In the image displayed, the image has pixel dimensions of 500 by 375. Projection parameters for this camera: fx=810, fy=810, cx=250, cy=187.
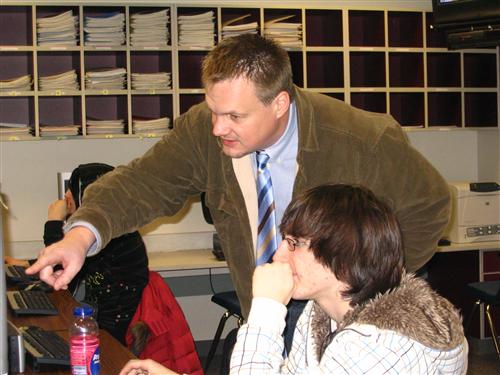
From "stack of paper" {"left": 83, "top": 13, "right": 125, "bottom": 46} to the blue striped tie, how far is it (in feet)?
10.3

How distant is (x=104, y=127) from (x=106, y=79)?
323 millimetres

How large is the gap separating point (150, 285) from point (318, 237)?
81.2 inches

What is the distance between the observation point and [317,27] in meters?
5.89

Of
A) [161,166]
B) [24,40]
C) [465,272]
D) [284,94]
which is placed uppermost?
[24,40]

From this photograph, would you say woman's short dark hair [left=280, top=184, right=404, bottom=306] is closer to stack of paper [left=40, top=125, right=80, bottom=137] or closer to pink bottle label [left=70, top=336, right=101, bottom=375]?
pink bottle label [left=70, top=336, right=101, bottom=375]

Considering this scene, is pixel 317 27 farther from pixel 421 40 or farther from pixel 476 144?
pixel 476 144

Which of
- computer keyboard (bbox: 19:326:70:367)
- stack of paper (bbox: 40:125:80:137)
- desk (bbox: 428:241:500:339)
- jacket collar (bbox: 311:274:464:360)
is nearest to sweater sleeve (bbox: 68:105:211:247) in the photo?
computer keyboard (bbox: 19:326:70:367)

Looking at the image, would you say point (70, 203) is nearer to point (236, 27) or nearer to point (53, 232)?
point (53, 232)

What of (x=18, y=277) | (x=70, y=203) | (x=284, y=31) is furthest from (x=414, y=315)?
(x=284, y=31)

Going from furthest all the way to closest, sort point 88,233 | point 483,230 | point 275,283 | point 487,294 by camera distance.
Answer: point 483,230
point 487,294
point 88,233
point 275,283

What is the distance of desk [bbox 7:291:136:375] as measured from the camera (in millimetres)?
2297

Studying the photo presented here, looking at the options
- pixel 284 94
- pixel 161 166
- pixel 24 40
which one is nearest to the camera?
→ pixel 284 94

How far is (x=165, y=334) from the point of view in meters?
3.58

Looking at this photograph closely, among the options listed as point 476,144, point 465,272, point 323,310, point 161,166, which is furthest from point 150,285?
point 476,144
